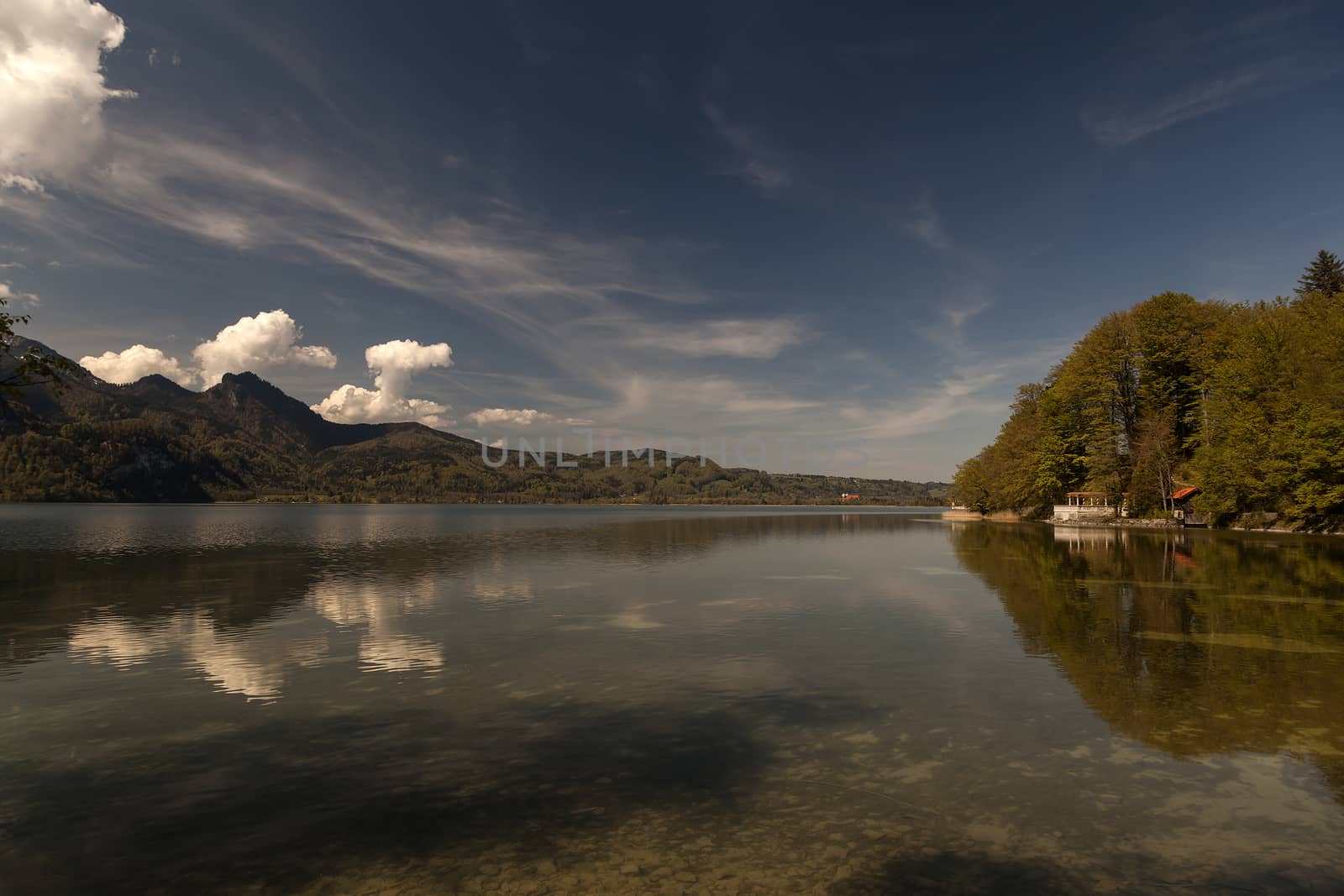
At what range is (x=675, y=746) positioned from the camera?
12.6 m

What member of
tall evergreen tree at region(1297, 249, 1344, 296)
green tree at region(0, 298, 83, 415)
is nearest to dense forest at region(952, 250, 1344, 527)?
tall evergreen tree at region(1297, 249, 1344, 296)

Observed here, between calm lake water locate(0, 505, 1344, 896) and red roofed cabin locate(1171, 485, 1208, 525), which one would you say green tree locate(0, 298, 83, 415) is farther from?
red roofed cabin locate(1171, 485, 1208, 525)

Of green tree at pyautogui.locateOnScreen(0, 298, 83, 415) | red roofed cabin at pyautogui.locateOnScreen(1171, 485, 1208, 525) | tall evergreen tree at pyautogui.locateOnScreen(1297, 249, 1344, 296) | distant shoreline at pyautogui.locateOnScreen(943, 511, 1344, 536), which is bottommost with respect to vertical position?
distant shoreline at pyautogui.locateOnScreen(943, 511, 1344, 536)

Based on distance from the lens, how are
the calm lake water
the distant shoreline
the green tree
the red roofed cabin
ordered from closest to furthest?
the calm lake water → the green tree → the distant shoreline → the red roofed cabin

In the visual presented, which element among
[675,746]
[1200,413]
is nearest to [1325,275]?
[1200,413]

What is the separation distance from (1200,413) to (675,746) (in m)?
102

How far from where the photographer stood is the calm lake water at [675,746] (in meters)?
8.34

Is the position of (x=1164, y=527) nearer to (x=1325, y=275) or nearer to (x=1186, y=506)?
(x=1186, y=506)

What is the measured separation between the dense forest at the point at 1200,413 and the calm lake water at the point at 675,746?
1792 inches

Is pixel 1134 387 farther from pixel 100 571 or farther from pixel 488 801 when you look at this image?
pixel 100 571

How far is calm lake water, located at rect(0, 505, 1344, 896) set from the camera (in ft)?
27.3

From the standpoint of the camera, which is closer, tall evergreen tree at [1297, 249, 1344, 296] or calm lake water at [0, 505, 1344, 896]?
calm lake water at [0, 505, 1344, 896]

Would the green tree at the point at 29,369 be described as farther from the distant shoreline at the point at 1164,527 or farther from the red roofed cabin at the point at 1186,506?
the red roofed cabin at the point at 1186,506

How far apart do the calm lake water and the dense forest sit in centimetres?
4551
